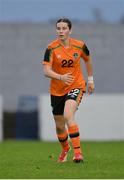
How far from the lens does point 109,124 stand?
2675 centimetres

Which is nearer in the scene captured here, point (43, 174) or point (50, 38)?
point (43, 174)

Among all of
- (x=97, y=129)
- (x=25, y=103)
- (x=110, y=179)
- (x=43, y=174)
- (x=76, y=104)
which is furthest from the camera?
(x=25, y=103)

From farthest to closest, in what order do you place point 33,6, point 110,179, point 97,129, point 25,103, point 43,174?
point 33,6, point 25,103, point 97,129, point 43,174, point 110,179

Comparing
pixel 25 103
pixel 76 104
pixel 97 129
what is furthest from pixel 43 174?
pixel 25 103

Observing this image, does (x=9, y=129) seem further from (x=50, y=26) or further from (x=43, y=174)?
(x=43, y=174)

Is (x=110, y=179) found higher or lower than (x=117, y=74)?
higher

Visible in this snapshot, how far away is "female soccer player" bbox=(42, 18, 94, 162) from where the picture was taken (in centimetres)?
1231

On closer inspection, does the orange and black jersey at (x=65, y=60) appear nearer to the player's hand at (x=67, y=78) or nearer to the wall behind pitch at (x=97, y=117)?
the player's hand at (x=67, y=78)

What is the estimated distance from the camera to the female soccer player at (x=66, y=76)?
1231 centimetres

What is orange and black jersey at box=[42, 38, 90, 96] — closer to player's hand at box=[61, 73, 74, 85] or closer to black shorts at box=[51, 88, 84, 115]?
black shorts at box=[51, 88, 84, 115]

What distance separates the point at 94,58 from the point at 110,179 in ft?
85.3

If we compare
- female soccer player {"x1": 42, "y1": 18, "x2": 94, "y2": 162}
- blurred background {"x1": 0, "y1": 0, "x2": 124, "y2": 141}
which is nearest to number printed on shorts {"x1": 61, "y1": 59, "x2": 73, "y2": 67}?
female soccer player {"x1": 42, "y1": 18, "x2": 94, "y2": 162}

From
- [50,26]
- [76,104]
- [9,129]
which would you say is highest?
[76,104]

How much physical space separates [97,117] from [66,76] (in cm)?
1451
